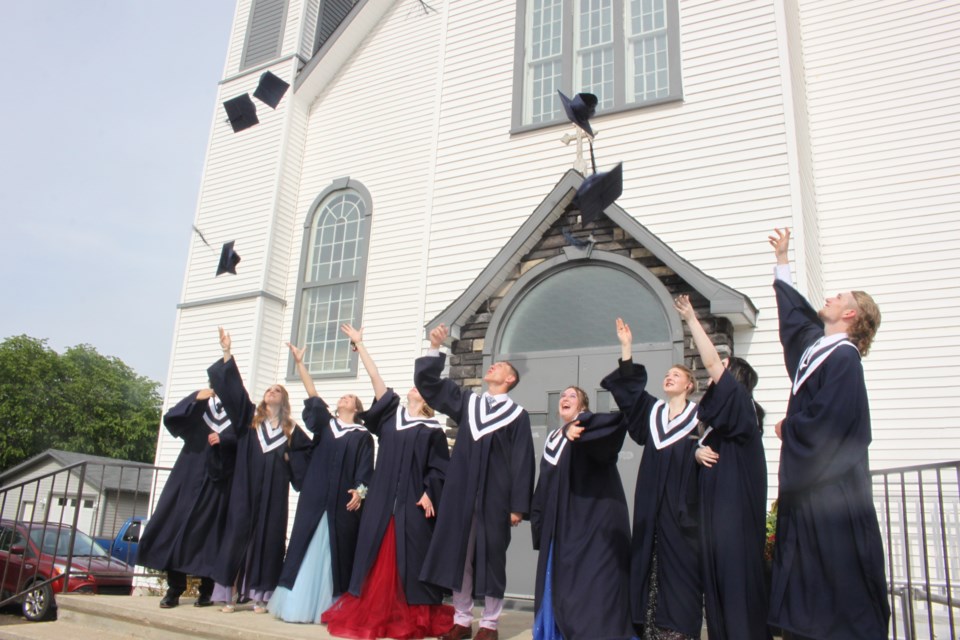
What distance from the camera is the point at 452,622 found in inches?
210

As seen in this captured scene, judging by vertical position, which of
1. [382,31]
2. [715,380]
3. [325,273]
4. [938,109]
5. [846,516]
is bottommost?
[846,516]

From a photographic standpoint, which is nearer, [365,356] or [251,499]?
[365,356]

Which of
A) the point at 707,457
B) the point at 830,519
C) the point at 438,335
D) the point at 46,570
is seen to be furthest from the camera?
the point at 46,570

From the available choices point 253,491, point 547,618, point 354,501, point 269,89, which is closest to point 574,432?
point 547,618

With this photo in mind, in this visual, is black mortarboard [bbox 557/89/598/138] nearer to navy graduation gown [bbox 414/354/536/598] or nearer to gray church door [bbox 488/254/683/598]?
gray church door [bbox 488/254/683/598]

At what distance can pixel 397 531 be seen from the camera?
5301 mm

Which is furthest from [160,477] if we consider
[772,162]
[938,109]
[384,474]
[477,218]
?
[938,109]

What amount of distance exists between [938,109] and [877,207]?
1.27 meters

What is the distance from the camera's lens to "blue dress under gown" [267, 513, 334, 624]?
5543 mm

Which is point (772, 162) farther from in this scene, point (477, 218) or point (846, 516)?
point (846, 516)

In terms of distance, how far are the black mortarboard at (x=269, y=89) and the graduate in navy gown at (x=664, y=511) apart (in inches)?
297

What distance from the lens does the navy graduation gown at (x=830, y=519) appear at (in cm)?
330

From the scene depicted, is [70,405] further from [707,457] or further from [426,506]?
[707,457]

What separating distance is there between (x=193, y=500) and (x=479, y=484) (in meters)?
2.49
